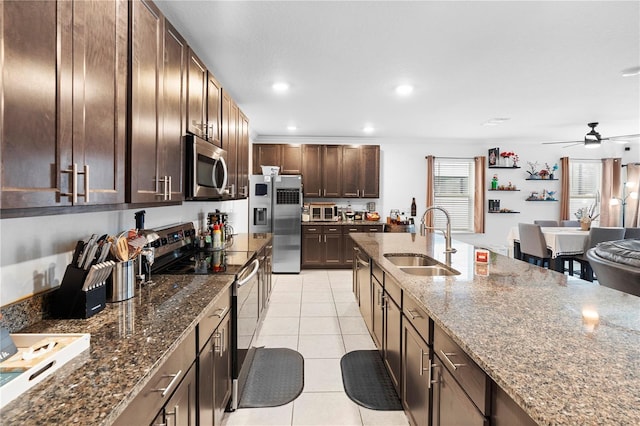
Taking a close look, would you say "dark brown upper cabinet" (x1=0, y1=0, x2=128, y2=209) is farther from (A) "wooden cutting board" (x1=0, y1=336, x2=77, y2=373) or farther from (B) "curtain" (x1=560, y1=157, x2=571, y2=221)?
(B) "curtain" (x1=560, y1=157, x2=571, y2=221)

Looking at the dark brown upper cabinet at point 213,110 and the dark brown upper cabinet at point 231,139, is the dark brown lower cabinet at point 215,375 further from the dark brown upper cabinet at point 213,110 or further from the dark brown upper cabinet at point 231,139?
the dark brown upper cabinet at point 231,139

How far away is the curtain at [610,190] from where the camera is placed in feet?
20.6

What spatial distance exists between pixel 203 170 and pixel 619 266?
3019 millimetres

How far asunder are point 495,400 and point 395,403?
4.24ft

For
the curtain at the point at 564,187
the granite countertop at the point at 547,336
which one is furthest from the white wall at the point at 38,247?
the curtain at the point at 564,187

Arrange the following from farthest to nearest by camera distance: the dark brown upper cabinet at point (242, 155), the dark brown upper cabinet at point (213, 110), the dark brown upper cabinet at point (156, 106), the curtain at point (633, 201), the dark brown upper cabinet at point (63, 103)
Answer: the curtain at point (633, 201) < the dark brown upper cabinet at point (242, 155) < the dark brown upper cabinet at point (213, 110) < the dark brown upper cabinet at point (156, 106) < the dark brown upper cabinet at point (63, 103)

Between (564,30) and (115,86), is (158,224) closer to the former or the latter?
(115,86)

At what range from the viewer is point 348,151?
5.88 m

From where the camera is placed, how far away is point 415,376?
155cm

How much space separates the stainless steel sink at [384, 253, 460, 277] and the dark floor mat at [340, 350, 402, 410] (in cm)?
80

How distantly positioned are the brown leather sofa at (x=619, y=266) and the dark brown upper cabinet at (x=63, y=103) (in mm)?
3091

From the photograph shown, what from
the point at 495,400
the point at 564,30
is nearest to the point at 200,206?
the point at 495,400

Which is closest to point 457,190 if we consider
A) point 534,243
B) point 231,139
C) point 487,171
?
point 487,171

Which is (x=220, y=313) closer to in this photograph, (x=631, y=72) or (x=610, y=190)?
(x=631, y=72)
